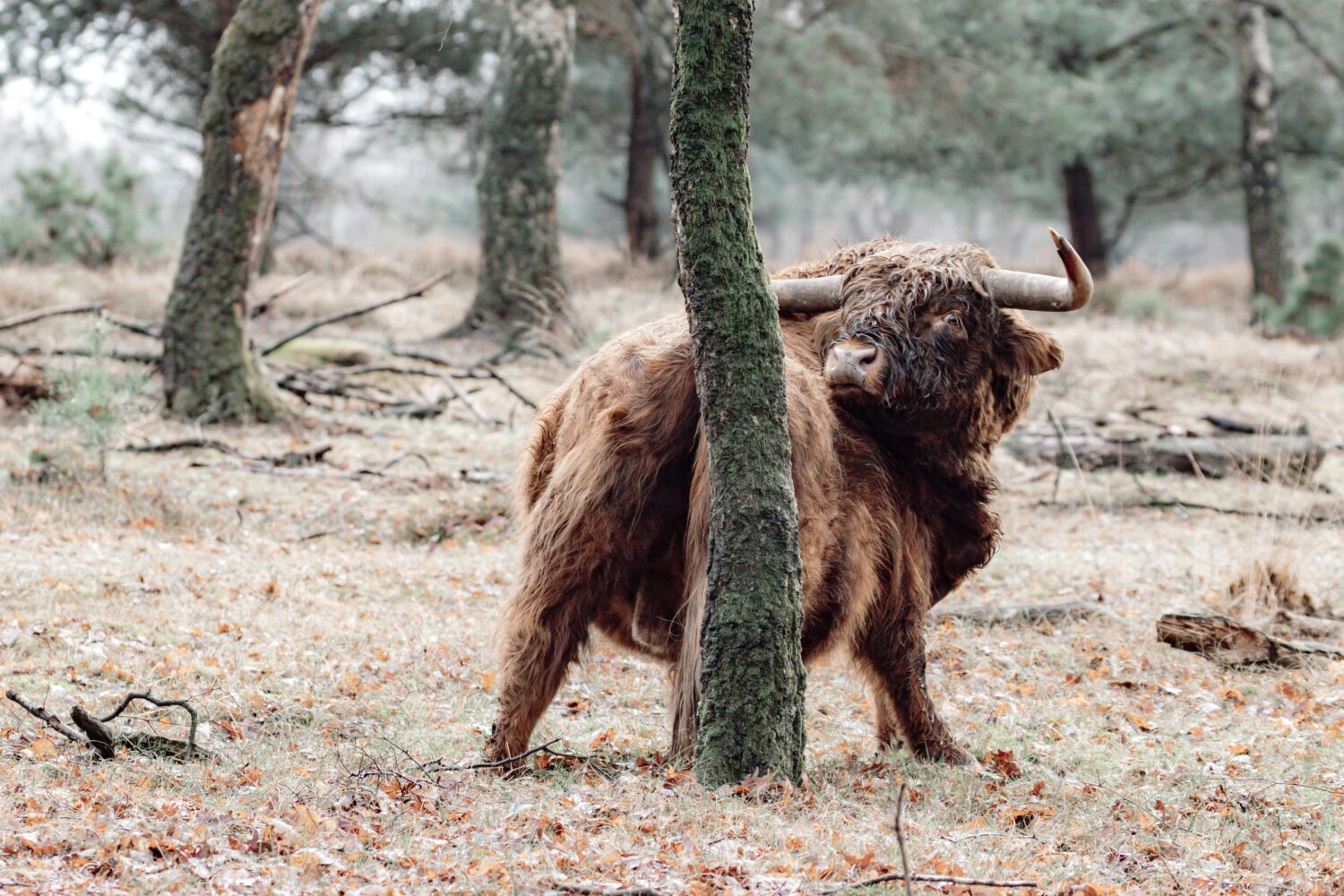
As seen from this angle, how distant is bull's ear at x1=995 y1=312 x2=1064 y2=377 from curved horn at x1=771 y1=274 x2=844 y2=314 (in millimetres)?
651

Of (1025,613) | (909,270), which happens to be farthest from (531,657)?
(1025,613)

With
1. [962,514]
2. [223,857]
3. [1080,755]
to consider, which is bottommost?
[1080,755]

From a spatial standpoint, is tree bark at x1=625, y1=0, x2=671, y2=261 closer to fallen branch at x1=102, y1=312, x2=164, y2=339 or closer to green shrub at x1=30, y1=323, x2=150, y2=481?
fallen branch at x1=102, y1=312, x2=164, y2=339

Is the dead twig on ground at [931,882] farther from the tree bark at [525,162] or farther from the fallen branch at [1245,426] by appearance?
the tree bark at [525,162]

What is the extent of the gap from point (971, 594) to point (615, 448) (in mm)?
4058

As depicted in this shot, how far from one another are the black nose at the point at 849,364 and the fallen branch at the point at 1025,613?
2.84m

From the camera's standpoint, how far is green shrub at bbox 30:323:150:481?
8023 mm

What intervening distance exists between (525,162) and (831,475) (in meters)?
11.0

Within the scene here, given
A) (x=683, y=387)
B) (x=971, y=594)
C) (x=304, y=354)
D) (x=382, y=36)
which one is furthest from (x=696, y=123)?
(x=382, y=36)

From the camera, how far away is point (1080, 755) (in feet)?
16.8

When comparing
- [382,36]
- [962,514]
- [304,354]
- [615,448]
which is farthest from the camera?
[382,36]

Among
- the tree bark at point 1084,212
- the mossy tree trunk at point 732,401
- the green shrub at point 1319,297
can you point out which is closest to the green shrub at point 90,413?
the mossy tree trunk at point 732,401

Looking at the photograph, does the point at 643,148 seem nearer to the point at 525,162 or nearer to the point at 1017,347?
the point at 525,162

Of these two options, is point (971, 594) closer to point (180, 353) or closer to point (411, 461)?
point (411, 461)
